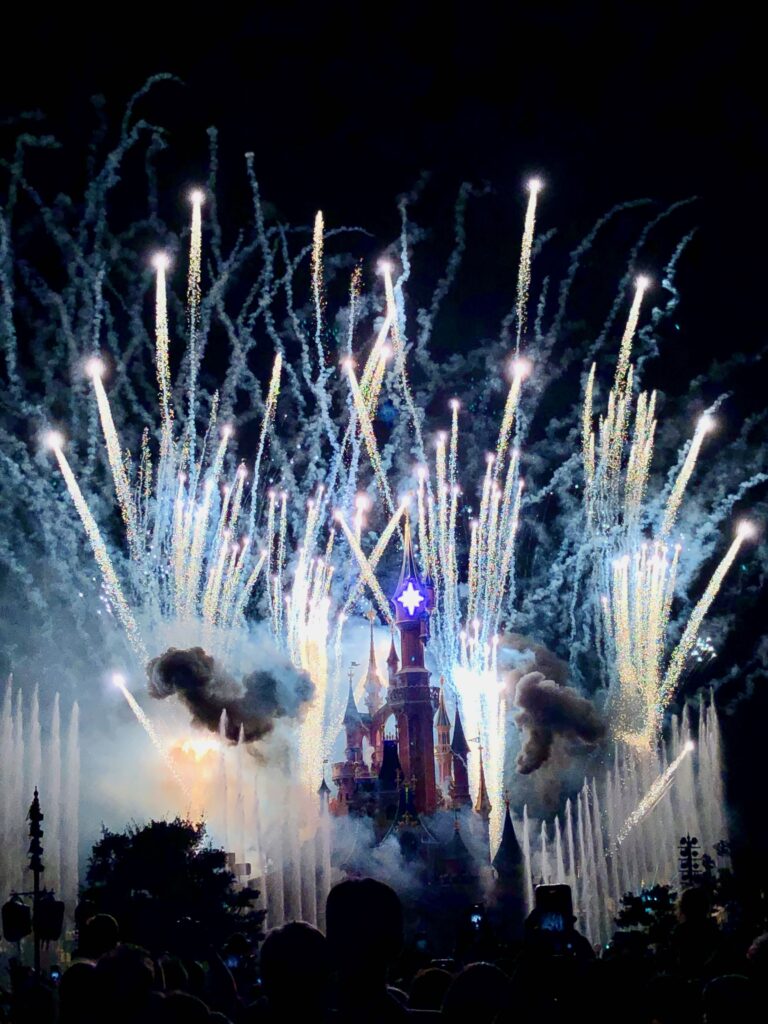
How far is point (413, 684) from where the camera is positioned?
88.9 meters

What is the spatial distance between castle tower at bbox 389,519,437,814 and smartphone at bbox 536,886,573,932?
73197 millimetres

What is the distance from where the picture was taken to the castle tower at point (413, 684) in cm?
8744

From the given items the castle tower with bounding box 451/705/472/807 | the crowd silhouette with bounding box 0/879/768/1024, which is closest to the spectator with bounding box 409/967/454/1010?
the crowd silhouette with bounding box 0/879/768/1024

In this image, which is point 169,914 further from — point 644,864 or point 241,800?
point 644,864

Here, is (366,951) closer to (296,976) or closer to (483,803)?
(296,976)

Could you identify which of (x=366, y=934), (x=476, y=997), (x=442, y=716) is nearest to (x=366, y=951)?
(x=366, y=934)

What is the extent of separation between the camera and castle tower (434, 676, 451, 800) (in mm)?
89250

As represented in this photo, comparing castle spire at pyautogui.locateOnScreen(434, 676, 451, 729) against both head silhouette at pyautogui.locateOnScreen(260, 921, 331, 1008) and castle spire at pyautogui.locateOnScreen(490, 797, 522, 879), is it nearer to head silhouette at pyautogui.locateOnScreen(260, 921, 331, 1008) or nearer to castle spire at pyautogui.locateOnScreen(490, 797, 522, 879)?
castle spire at pyautogui.locateOnScreen(490, 797, 522, 879)

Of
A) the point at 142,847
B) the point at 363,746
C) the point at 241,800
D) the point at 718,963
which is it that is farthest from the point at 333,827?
the point at 718,963

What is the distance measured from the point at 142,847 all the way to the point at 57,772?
28330 millimetres

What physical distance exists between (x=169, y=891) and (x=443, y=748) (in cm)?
4596

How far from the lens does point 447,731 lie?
9206 centimetres

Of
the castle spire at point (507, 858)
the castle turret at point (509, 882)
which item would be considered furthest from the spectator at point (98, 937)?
the castle spire at point (507, 858)

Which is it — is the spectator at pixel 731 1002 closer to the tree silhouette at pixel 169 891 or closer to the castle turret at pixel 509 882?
the tree silhouette at pixel 169 891
